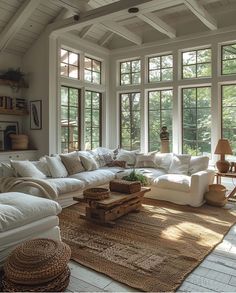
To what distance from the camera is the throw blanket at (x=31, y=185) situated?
3650 mm

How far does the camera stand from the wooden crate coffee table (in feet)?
11.4

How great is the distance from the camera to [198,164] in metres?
5.02

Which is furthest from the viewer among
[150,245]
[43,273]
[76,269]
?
[150,245]

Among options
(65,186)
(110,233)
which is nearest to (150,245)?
(110,233)

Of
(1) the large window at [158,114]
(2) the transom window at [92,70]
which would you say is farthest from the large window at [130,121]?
(2) the transom window at [92,70]

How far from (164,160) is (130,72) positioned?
262cm

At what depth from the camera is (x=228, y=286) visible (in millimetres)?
2189

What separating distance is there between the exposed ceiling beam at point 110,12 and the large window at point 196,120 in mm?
2150

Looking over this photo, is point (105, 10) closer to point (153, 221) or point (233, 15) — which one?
point (233, 15)

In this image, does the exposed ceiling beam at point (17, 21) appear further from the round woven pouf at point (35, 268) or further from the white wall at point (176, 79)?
the round woven pouf at point (35, 268)

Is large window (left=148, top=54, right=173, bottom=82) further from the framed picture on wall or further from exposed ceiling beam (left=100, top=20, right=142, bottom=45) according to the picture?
the framed picture on wall

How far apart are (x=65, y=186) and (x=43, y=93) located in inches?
95.5

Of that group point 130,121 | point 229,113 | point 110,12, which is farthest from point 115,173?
point 110,12

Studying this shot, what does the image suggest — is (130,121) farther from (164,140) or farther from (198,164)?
(198,164)
